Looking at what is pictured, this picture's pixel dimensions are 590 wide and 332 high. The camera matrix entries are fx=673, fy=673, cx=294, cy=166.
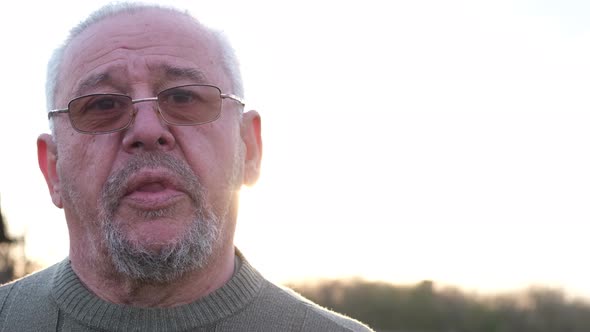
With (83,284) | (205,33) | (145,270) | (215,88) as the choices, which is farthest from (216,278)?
(205,33)

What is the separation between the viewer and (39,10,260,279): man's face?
235 centimetres

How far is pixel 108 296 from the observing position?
2545mm

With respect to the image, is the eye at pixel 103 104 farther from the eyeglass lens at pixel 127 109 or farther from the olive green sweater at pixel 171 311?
the olive green sweater at pixel 171 311

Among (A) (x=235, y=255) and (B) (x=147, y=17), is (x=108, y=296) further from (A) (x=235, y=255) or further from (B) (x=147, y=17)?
(B) (x=147, y=17)

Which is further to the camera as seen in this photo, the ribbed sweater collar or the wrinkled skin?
the ribbed sweater collar

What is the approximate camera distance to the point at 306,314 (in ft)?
8.81

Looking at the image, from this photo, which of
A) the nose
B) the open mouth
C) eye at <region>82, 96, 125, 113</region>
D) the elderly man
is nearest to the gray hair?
the elderly man

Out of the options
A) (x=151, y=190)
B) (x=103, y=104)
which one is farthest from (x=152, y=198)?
(x=103, y=104)

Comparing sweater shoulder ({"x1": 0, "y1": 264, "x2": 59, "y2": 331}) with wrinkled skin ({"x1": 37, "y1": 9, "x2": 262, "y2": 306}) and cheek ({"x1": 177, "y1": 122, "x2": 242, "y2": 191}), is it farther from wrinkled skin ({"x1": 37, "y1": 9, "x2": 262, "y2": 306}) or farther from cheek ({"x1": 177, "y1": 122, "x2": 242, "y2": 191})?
cheek ({"x1": 177, "y1": 122, "x2": 242, "y2": 191})

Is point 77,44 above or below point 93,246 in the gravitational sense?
above

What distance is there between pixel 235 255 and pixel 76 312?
694 mm

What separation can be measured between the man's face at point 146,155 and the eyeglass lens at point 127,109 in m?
0.03

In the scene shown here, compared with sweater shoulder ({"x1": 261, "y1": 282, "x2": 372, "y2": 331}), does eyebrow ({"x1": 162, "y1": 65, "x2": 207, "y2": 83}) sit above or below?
above

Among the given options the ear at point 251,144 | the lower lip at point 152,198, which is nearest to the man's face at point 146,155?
the lower lip at point 152,198
